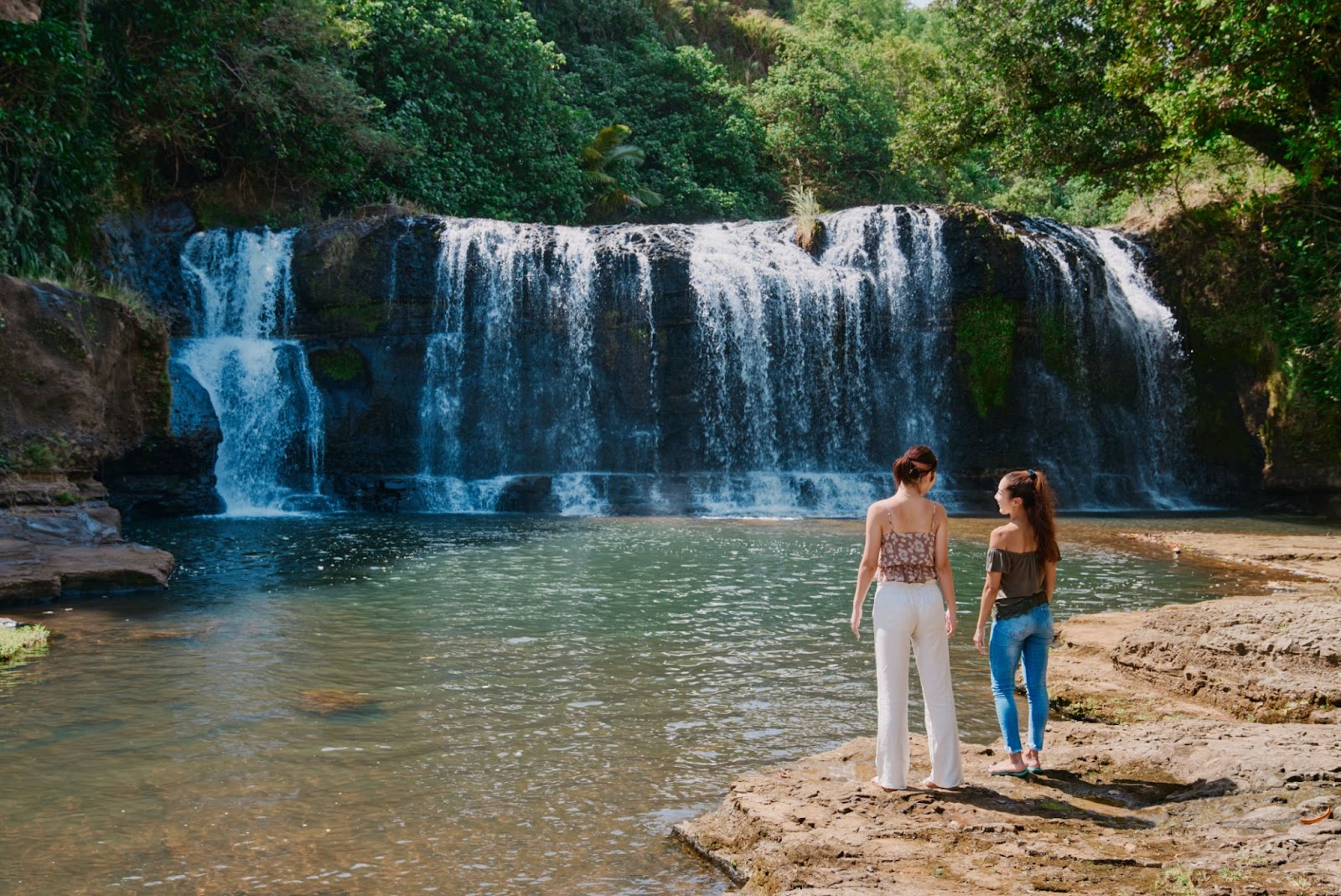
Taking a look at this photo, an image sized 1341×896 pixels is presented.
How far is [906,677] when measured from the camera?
497 centimetres

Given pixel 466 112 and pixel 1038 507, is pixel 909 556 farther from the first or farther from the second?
pixel 466 112

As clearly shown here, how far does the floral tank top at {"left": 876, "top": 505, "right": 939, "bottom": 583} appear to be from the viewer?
4949 millimetres

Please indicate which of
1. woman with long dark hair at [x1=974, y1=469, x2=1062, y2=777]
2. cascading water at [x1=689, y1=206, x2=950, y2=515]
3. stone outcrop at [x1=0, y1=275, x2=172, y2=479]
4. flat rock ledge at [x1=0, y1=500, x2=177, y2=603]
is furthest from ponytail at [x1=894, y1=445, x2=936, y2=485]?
cascading water at [x1=689, y1=206, x2=950, y2=515]

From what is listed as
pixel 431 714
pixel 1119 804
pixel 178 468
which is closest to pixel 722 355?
pixel 178 468

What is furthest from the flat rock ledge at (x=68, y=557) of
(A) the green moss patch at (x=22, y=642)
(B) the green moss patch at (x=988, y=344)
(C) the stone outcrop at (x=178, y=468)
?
(B) the green moss patch at (x=988, y=344)

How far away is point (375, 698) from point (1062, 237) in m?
21.5

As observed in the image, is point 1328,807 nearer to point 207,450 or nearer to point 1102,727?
point 1102,727

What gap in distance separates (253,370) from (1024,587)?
64.9 ft

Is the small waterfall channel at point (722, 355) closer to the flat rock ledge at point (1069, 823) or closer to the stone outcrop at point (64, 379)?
the stone outcrop at point (64, 379)

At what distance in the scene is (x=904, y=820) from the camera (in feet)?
14.5

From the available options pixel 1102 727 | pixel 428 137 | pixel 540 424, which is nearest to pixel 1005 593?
pixel 1102 727

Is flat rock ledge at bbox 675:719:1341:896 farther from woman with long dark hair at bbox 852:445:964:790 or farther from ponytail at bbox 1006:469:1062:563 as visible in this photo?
ponytail at bbox 1006:469:1062:563

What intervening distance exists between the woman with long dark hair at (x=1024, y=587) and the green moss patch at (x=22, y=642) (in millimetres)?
6881

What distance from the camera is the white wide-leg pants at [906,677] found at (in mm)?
4820
